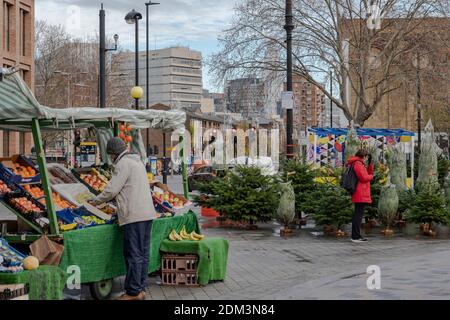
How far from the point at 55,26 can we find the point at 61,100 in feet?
26.9

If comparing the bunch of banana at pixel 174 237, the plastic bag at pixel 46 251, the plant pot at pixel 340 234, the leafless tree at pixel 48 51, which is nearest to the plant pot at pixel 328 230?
the plant pot at pixel 340 234

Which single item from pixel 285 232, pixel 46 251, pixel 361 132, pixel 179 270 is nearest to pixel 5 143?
pixel 361 132

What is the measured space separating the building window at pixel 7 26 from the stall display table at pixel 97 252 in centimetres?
3970

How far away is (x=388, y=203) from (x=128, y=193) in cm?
884

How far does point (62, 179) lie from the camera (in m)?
11.6

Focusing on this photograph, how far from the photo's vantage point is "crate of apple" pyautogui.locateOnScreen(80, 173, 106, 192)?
39.0 feet

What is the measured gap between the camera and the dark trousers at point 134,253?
923 cm

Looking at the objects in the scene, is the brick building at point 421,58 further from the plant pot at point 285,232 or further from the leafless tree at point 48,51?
the leafless tree at point 48,51

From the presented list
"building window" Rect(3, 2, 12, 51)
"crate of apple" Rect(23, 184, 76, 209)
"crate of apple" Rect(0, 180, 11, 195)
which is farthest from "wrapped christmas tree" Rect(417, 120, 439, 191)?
"building window" Rect(3, 2, 12, 51)

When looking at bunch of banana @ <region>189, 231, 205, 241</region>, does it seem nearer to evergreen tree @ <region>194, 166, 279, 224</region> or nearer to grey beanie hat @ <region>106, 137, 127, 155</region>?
grey beanie hat @ <region>106, 137, 127, 155</region>

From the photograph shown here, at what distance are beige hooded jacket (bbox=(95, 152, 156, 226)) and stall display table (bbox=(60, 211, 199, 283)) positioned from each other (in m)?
0.39

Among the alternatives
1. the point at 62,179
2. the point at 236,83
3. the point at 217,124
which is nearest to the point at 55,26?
the point at 236,83

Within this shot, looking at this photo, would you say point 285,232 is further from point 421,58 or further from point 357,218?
point 421,58

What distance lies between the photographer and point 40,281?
7582 mm
